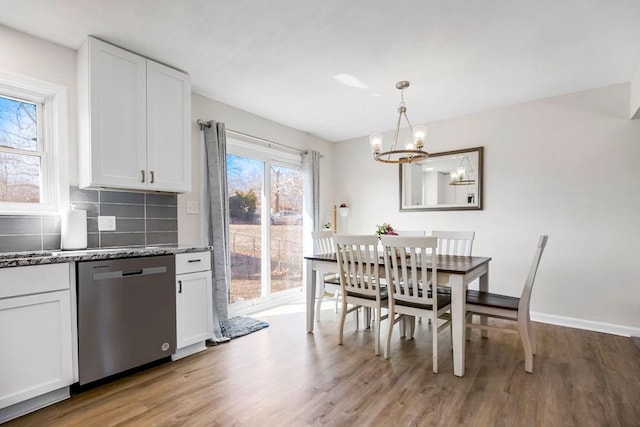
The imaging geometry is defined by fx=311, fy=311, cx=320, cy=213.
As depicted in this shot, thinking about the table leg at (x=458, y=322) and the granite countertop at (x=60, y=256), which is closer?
the granite countertop at (x=60, y=256)

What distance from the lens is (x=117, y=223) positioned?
2670 mm

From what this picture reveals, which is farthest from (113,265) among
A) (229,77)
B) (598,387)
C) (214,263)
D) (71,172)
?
(598,387)

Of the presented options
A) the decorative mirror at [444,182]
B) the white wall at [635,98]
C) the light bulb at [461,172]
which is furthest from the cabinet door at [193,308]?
the white wall at [635,98]

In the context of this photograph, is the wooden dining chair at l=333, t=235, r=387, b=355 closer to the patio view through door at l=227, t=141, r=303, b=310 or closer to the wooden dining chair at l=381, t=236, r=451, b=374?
the wooden dining chair at l=381, t=236, r=451, b=374

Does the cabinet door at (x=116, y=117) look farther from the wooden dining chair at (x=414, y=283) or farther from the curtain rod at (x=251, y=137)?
the wooden dining chair at (x=414, y=283)

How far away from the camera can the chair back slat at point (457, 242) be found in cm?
331

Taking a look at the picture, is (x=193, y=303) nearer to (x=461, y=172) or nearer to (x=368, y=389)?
(x=368, y=389)

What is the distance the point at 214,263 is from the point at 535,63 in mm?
3525

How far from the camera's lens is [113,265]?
2.13m

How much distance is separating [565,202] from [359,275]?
2485 millimetres

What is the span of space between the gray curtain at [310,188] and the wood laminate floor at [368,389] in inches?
82.4

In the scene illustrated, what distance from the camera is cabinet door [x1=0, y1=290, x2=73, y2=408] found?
1.75 metres

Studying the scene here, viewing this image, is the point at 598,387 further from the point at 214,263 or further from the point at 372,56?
the point at 214,263

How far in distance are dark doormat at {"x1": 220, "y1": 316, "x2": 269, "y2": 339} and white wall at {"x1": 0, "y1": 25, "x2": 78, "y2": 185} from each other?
1858mm
